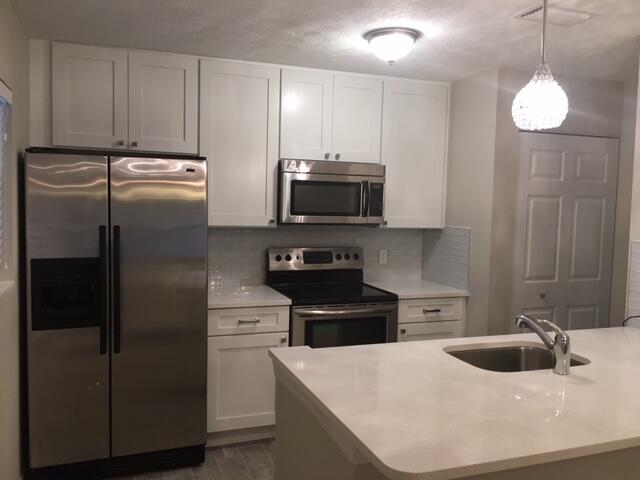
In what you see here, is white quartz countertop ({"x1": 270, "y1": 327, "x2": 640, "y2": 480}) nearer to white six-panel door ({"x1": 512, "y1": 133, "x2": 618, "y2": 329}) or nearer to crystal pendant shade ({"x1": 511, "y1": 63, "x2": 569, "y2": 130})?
crystal pendant shade ({"x1": 511, "y1": 63, "x2": 569, "y2": 130})

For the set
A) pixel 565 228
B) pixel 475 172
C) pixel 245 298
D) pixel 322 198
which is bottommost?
pixel 245 298

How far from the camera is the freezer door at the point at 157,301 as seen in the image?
9.09 ft

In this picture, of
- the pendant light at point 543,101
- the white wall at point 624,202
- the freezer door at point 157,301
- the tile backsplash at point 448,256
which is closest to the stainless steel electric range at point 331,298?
the tile backsplash at point 448,256

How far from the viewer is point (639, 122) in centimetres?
269

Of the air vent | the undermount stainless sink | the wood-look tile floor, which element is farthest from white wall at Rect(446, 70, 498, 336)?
the wood-look tile floor

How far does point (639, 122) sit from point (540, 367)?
4.50ft

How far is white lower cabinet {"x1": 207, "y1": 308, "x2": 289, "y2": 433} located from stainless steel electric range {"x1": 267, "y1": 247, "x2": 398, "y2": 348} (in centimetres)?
18

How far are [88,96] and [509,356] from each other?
256 centimetres

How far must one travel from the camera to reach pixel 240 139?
132 inches

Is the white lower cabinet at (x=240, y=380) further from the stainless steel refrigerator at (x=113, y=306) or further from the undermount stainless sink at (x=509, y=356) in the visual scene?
the undermount stainless sink at (x=509, y=356)

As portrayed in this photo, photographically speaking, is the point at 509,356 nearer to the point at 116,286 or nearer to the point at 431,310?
the point at 431,310

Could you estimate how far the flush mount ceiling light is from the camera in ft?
8.54

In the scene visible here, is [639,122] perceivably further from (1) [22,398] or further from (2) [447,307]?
(1) [22,398]

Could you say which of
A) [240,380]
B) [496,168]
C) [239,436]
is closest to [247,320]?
[240,380]
